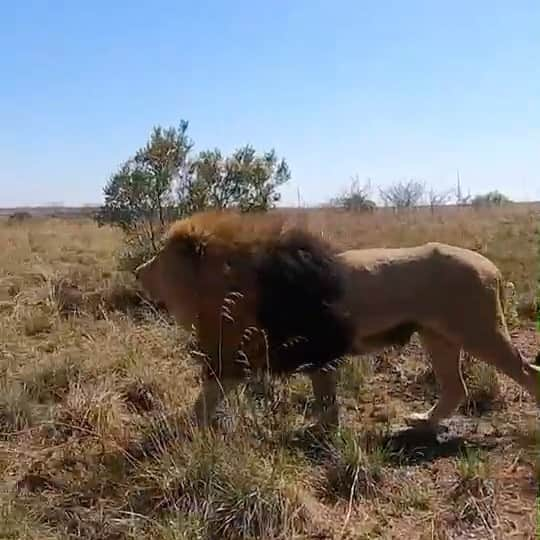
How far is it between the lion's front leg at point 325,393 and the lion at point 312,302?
3 centimetres

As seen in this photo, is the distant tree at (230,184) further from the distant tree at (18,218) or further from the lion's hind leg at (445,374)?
the distant tree at (18,218)

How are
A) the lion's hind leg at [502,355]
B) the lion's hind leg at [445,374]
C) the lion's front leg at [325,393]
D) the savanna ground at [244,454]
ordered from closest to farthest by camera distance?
the savanna ground at [244,454] < the lion's hind leg at [502,355] < the lion's front leg at [325,393] < the lion's hind leg at [445,374]

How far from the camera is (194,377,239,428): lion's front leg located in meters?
4.68

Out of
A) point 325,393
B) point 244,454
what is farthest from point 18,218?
point 244,454

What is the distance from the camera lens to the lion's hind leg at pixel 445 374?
5316 mm

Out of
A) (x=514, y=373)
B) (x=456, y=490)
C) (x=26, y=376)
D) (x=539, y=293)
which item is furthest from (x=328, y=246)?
(x=539, y=293)

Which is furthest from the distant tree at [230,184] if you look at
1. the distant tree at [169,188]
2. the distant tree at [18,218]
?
the distant tree at [18,218]

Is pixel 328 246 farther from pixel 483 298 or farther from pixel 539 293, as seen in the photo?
pixel 539 293

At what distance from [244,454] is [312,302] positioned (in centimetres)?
133

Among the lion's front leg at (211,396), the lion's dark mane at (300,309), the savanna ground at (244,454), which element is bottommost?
the savanna ground at (244,454)

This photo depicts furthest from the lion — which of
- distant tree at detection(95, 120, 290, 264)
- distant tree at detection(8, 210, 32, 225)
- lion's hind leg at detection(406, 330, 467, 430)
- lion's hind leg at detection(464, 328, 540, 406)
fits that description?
distant tree at detection(8, 210, 32, 225)

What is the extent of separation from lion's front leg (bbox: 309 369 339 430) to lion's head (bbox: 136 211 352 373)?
31 cm

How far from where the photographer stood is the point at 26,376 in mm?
6168

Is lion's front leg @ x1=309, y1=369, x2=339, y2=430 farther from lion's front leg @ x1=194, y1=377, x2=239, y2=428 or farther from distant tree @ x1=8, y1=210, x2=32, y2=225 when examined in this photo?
distant tree @ x1=8, y1=210, x2=32, y2=225
